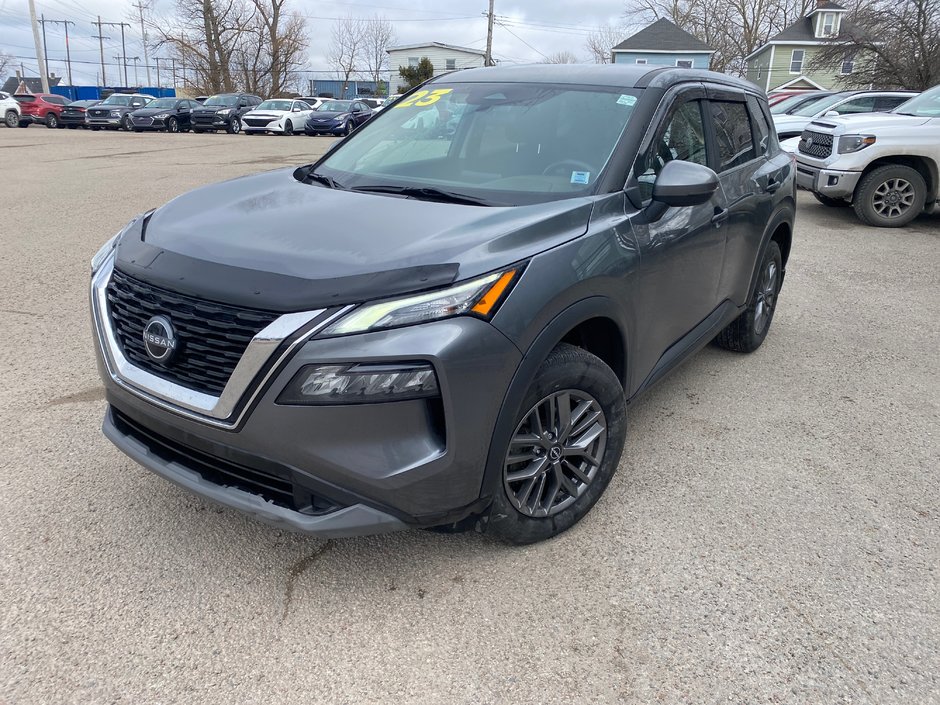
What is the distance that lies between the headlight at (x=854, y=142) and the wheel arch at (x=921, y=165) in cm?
31

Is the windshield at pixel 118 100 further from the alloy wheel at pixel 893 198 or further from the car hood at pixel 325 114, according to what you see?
the alloy wheel at pixel 893 198

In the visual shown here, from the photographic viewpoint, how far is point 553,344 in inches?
97.5

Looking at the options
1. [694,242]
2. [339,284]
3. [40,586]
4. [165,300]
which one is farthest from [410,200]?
[40,586]

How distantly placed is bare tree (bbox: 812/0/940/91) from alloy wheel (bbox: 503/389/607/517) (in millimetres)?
26181

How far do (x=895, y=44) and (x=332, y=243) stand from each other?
2782 cm

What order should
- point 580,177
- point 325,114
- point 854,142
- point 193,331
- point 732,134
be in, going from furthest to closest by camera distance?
point 325,114 < point 854,142 < point 732,134 < point 580,177 < point 193,331

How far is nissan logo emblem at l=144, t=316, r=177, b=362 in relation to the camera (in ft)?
7.60

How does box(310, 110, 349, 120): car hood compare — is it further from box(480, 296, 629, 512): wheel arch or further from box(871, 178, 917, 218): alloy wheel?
box(480, 296, 629, 512): wheel arch

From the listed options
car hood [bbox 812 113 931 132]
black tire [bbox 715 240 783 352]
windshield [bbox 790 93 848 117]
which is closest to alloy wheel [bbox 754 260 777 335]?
black tire [bbox 715 240 783 352]

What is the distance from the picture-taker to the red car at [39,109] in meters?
29.7

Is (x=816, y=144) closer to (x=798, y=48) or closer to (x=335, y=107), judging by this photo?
(x=335, y=107)

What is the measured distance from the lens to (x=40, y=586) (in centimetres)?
251

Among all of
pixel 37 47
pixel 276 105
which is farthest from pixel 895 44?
pixel 37 47

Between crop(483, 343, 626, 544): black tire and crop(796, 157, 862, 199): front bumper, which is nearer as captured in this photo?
crop(483, 343, 626, 544): black tire
